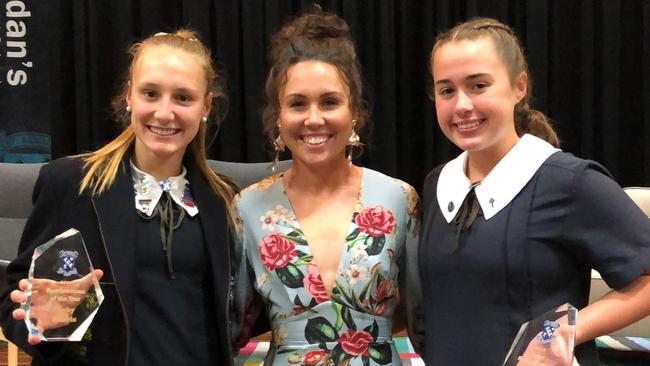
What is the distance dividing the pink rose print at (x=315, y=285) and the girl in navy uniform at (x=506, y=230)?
0.26 metres

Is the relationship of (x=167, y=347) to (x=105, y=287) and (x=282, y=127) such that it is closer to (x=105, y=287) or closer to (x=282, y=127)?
(x=105, y=287)

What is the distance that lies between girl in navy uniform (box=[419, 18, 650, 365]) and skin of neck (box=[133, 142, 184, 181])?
65cm

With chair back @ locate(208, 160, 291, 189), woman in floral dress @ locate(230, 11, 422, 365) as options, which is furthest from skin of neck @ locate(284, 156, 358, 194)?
chair back @ locate(208, 160, 291, 189)

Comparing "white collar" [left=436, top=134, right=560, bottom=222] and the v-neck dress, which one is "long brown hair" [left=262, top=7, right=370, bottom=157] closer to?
the v-neck dress

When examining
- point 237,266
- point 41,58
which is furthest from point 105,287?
point 41,58

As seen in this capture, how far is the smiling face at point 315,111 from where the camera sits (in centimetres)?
189

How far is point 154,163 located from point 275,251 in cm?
37

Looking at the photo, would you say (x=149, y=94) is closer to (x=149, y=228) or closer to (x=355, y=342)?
(x=149, y=228)

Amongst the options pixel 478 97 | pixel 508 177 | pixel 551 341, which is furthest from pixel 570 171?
pixel 551 341

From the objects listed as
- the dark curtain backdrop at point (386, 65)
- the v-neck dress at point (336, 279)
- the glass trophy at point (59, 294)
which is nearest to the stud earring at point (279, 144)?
the v-neck dress at point (336, 279)

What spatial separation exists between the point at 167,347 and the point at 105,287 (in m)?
0.20

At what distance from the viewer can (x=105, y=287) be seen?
5.50 ft

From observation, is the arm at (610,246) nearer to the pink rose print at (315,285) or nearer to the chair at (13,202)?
the pink rose print at (315,285)

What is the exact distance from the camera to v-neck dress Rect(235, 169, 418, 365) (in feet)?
6.01
